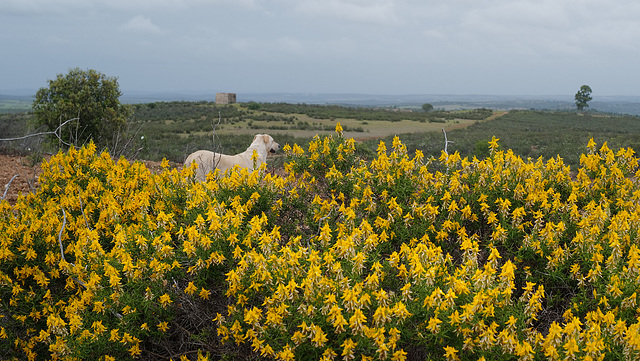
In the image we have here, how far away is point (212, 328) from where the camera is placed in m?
3.66

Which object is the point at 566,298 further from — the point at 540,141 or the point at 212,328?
the point at 540,141

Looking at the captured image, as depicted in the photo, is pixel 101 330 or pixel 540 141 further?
pixel 540 141

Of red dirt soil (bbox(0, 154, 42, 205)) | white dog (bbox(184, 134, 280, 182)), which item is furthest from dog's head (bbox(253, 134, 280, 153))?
red dirt soil (bbox(0, 154, 42, 205))

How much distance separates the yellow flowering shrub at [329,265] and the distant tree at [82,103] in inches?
478

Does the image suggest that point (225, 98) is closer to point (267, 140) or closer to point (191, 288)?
point (267, 140)

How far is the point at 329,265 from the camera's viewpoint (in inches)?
123

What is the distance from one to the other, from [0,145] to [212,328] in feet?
52.0

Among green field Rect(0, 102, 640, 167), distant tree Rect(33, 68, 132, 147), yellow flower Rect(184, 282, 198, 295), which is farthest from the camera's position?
green field Rect(0, 102, 640, 167)

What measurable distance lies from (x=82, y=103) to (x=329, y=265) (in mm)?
16457

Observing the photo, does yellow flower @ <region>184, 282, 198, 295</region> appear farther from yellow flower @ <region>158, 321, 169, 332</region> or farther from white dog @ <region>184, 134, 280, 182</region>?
white dog @ <region>184, 134, 280, 182</region>

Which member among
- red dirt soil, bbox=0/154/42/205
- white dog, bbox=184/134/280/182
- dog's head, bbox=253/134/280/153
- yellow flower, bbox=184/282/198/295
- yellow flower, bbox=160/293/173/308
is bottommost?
red dirt soil, bbox=0/154/42/205

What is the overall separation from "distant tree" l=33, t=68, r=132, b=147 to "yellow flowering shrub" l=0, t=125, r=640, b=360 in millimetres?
12145

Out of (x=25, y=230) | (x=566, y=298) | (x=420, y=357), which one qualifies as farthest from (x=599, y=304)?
(x=25, y=230)

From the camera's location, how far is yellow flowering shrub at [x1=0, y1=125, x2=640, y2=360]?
280cm
